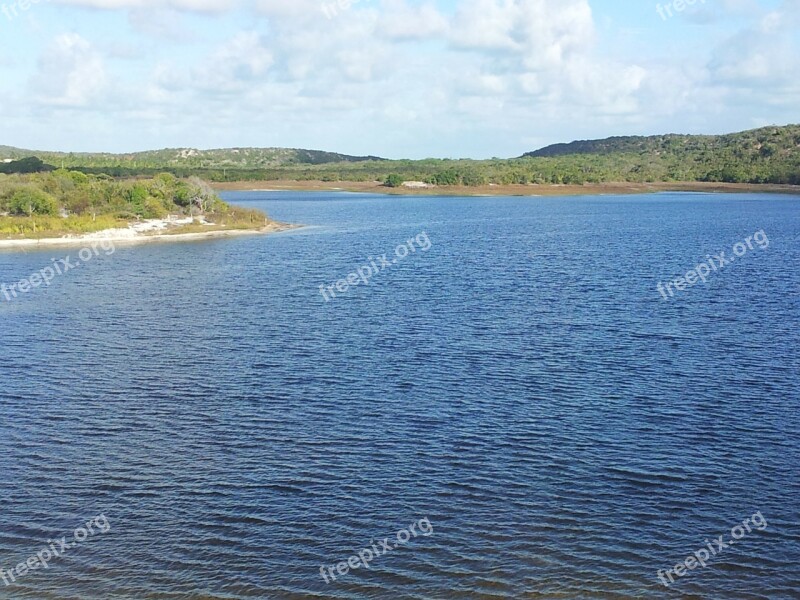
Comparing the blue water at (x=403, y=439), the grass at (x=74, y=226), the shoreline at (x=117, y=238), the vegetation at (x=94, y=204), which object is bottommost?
the blue water at (x=403, y=439)

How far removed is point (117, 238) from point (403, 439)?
6982cm

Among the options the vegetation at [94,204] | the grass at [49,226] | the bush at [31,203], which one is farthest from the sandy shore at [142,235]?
the bush at [31,203]

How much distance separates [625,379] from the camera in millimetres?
33562

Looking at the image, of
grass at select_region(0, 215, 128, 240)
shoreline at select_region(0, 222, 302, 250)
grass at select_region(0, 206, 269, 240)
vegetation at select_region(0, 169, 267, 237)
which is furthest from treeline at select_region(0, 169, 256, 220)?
shoreline at select_region(0, 222, 302, 250)

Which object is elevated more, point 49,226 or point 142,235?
point 49,226

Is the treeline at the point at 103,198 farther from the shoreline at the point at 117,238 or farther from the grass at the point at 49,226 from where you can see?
the shoreline at the point at 117,238

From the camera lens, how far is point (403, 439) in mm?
27234

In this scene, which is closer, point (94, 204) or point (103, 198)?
point (94, 204)

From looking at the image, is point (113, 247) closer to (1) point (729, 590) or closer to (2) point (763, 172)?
(1) point (729, 590)

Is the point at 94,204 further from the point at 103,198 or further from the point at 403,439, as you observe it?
the point at 403,439

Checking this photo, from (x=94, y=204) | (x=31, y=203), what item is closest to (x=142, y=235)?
(x=31, y=203)

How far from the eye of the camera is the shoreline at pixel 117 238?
83.9 m

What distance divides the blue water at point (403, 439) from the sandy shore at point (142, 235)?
104 feet

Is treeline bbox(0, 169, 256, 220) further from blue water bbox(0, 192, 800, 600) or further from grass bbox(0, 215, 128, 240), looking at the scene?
blue water bbox(0, 192, 800, 600)
